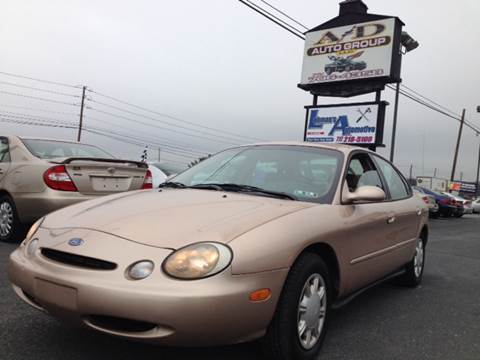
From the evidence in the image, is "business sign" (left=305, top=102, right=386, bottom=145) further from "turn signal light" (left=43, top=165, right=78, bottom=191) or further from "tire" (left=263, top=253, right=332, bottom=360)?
"tire" (left=263, top=253, right=332, bottom=360)

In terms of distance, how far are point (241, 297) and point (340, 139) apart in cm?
1498

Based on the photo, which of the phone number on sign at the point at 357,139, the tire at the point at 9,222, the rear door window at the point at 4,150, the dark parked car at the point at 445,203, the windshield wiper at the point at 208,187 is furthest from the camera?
the dark parked car at the point at 445,203

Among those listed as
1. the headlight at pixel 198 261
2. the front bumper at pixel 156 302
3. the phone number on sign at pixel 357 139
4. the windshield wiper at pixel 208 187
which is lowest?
the front bumper at pixel 156 302

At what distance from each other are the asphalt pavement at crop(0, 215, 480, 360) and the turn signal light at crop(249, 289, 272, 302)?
0.45 m

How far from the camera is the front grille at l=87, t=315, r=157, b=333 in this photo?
2164 millimetres

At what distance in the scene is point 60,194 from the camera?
17.6 ft

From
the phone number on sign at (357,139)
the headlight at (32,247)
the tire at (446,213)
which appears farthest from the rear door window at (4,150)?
the tire at (446,213)

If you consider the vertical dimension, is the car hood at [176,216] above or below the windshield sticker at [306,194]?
below

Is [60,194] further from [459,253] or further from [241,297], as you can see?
[459,253]

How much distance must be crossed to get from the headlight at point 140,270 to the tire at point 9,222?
3.98 meters

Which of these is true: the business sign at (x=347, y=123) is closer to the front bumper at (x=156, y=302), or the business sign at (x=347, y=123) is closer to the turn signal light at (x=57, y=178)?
the turn signal light at (x=57, y=178)

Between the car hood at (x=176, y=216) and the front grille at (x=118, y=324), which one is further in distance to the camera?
the car hood at (x=176, y=216)

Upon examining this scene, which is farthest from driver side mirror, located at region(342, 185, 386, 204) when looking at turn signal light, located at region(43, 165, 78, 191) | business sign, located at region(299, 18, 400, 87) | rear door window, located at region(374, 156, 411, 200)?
business sign, located at region(299, 18, 400, 87)

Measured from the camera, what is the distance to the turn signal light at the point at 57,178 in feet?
17.6
